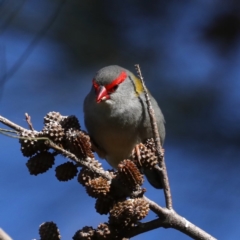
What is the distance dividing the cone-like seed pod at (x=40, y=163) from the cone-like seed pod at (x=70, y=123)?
0.10 meters

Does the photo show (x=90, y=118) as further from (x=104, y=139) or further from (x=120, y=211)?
(x=120, y=211)

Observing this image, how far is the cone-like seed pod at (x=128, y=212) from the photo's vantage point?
4.72 feet

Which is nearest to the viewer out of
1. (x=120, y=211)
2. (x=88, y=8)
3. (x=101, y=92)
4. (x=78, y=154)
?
(x=120, y=211)

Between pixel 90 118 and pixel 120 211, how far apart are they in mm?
861

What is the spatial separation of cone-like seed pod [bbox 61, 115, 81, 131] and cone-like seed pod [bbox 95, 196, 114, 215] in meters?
0.23

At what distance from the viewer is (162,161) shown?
155 cm

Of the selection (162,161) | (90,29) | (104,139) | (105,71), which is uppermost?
(90,29)

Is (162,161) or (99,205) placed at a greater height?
(162,161)

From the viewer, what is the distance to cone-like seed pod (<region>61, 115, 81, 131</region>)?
5.28 feet

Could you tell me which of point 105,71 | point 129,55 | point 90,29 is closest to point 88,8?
point 90,29

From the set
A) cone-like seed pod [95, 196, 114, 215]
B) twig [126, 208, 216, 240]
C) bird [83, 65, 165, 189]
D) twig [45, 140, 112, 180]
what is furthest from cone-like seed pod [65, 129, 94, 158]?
bird [83, 65, 165, 189]

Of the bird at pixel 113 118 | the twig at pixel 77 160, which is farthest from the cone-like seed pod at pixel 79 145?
the bird at pixel 113 118

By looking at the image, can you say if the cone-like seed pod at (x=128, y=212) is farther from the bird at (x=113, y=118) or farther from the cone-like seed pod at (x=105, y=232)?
the bird at (x=113, y=118)

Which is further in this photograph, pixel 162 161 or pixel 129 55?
pixel 129 55
